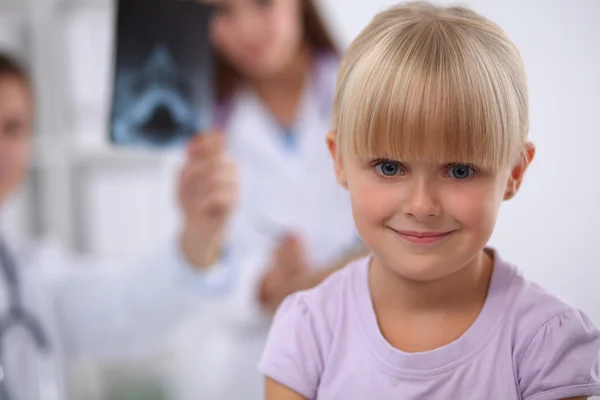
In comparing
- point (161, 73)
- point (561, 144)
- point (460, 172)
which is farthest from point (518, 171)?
point (161, 73)

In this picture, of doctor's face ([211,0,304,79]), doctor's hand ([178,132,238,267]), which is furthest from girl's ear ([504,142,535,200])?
A: doctor's face ([211,0,304,79])

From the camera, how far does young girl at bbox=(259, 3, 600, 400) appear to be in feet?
1.78

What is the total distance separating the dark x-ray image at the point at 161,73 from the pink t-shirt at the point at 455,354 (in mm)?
551

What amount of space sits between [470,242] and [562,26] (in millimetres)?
652

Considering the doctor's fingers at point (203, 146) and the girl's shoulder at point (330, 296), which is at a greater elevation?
the doctor's fingers at point (203, 146)

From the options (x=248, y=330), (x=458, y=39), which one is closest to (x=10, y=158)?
(x=248, y=330)

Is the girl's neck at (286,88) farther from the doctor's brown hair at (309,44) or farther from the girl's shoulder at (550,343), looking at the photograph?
the girl's shoulder at (550,343)

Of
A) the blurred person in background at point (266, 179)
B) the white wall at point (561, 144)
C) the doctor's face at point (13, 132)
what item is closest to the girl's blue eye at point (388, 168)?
the white wall at point (561, 144)

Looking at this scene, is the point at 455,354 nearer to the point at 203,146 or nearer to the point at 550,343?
the point at 550,343

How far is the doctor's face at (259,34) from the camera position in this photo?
1574 millimetres

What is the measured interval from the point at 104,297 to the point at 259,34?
2.19ft

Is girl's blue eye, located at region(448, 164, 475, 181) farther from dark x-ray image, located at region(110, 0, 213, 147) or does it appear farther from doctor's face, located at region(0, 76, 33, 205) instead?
doctor's face, located at region(0, 76, 33, 205)

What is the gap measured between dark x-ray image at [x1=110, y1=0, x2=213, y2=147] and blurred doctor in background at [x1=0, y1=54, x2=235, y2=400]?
115mm

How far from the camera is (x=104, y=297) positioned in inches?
61.6
